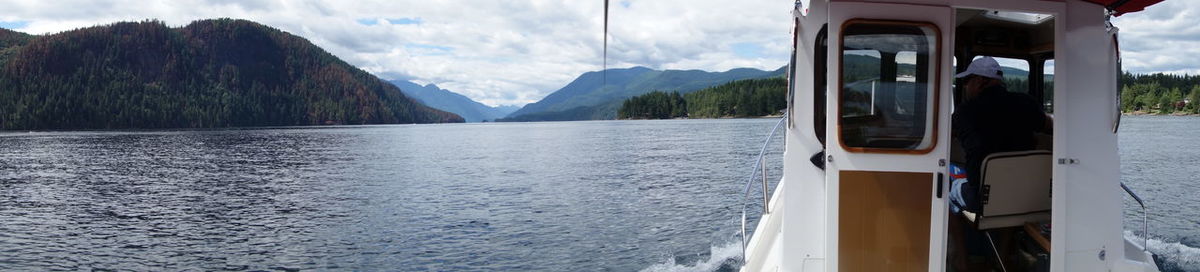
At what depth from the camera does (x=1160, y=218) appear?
1834 cm

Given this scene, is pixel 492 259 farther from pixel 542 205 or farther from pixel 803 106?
pixel 803 106

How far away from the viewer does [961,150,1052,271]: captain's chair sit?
5.50 meters

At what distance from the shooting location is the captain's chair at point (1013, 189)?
5496mm

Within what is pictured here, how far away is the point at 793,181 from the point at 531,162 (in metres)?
39.7

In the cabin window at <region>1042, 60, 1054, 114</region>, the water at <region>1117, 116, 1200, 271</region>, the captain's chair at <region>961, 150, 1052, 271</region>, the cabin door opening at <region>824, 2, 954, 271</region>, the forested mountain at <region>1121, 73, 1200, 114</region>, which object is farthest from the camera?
the forested mountain at <region>1121, 73, 1200, 114</region>

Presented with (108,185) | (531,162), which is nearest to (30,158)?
(108,185)

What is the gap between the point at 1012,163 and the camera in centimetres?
549

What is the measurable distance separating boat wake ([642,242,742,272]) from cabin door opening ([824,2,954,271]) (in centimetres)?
781

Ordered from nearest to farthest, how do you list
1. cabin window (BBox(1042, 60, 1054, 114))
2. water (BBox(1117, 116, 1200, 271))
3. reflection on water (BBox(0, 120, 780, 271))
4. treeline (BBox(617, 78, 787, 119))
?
cabin window (BBox(1042, 60, 1054, 114)), water (BBox(1117, 116, 1200, 271)), reflection on water (BBox(0, 120, 780, 271)), treeline (BBox(617, 78, 787, 119))

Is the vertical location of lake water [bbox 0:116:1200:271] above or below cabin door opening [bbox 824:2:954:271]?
below

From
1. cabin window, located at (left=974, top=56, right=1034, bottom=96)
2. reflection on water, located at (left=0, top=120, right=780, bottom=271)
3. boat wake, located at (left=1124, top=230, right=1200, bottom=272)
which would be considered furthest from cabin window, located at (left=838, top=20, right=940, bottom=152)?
boat wake, located at (left=1124, top=230, right=1200, bottom=272)

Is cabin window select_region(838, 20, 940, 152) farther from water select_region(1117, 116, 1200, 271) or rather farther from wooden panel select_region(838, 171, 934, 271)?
water select_region(1117, 116, 1200, 271)

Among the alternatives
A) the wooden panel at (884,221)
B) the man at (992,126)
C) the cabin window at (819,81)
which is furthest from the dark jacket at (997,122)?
the cabin window at (819,81)

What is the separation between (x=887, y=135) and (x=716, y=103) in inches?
6156
